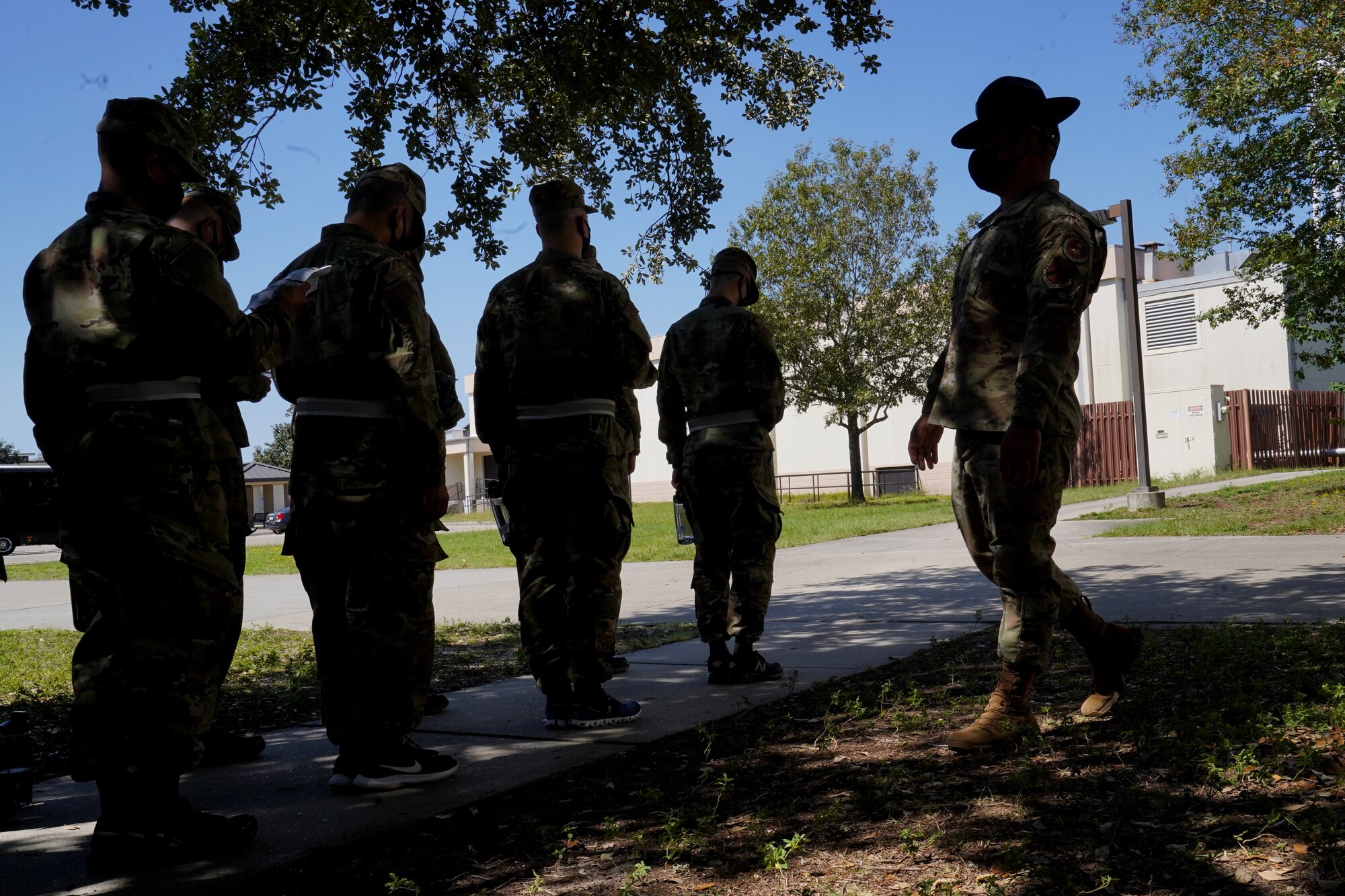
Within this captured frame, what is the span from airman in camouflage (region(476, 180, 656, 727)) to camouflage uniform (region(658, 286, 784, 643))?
90 cm

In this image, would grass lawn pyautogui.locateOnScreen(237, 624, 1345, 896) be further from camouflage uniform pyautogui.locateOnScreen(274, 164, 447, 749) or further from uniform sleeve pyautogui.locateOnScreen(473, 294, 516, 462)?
uniform sleeve pyautogui.locateOnScreen(473, 294, 516, 462)

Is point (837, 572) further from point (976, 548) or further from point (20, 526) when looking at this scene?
point (20, 526)

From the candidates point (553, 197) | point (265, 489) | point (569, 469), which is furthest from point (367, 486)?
point (265, 489)

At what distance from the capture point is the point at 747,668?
5566 millimetres

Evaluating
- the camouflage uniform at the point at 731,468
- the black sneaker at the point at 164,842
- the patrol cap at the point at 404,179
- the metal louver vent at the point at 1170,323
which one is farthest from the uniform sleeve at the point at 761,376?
the metal louver vent at the point at 1170,323

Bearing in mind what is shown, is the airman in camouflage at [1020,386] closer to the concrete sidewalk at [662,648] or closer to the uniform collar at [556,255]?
the concrete sidewalk at [662,648]

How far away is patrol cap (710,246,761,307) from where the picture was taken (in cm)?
589

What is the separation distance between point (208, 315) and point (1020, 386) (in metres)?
2.52

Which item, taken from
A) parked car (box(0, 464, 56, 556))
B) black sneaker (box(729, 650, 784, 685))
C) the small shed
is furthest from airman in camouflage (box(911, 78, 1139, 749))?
the small shed

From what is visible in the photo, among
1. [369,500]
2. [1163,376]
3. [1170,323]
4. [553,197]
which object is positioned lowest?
[369,500]

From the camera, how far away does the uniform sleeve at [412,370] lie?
376 centimetres

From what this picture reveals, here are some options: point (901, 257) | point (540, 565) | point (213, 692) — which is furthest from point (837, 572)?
point (901, 257)

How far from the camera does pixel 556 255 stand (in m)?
4.88

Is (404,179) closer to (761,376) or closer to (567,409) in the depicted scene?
(567,409)
